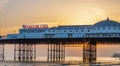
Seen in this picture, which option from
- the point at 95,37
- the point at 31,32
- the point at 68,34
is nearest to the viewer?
the point at 95,37

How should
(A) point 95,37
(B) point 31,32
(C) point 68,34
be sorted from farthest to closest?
1. (B) point 31,32
2. (C) point 68,34
3. (A) point 95,37

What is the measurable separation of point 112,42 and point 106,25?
19.6 feet

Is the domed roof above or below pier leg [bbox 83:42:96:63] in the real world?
above

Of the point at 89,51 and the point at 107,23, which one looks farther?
the point at 107,23

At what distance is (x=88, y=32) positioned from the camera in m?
148

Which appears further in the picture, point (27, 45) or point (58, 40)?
point (27, 45)

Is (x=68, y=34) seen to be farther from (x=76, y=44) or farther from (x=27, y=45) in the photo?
(x=27, y=45)

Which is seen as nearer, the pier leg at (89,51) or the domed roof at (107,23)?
the pier leg at (89,51)

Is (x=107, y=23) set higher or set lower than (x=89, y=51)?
higher

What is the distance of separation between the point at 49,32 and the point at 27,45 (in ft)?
60.1

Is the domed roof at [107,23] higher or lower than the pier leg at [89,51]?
higher

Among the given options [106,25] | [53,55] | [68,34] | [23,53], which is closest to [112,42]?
[106,25]

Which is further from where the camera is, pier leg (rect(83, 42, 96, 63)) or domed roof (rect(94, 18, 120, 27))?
domed roof (rect(94, 18, 120, 27))

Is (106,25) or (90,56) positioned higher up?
(106,25)
